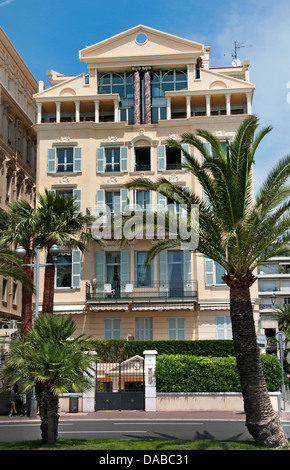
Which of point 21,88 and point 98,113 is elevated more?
point 21,88

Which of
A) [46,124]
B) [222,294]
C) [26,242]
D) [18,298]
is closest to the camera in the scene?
[26,242]

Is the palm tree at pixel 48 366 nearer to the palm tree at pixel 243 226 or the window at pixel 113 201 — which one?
the palm tree at pixel 243 226

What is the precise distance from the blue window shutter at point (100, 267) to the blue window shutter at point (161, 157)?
6.21m

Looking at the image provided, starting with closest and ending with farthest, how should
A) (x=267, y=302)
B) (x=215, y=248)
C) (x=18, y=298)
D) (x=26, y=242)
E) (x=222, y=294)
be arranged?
(x=215, y=248), (x=26, y=242), (x=222, y=294), (x=18, y=298), (x=267, y=302)

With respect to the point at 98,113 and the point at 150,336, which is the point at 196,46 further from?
the point at 150,336

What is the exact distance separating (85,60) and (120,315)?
1602cm

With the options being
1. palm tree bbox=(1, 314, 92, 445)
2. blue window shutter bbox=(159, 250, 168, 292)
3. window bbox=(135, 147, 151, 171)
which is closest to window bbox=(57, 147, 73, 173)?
window bbox=(135, 147, 151, 171)

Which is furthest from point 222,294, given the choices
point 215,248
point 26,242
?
point 215,248

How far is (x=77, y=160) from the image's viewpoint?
36.5 metres

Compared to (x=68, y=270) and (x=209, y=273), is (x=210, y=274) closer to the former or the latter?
(x=209, y=273)

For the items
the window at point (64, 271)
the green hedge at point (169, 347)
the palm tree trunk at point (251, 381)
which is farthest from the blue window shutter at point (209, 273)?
the palm tree trunk at point (251, 381)

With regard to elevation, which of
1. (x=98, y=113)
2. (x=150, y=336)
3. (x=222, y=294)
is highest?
(x=98, y=113)

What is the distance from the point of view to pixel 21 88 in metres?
46.0

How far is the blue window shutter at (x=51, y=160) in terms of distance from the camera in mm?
36531
